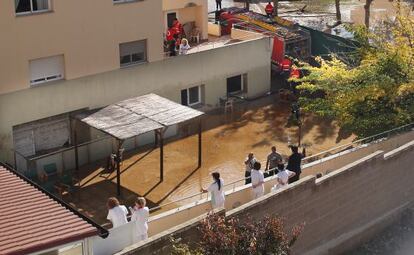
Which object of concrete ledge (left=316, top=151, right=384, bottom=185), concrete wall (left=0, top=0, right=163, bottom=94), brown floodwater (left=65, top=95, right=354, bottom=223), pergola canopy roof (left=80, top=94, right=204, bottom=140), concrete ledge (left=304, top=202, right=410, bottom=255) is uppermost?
concrete wall (left=0, top=0, right=163, bottom=94)

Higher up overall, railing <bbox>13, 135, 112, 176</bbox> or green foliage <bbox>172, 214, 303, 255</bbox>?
green foliage <bbox>172, 214, 303, 255</bbox>

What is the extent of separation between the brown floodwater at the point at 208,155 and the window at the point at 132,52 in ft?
11.5

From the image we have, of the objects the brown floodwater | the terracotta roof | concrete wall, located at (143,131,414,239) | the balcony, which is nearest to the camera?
the terracotta roof

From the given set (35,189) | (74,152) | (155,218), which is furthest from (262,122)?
(35,189)

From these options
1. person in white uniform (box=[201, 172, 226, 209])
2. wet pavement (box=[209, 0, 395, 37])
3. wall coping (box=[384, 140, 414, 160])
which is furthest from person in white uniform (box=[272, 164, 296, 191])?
wet pavement (box=[209, 0, 395, 37])

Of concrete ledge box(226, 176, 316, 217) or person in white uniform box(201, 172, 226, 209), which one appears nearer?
concrete ledge box(226, 176, 316, 217)

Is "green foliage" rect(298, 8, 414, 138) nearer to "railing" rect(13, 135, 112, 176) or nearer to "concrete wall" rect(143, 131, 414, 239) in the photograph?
"concrete wall" rect(143, 131, 414, 239)

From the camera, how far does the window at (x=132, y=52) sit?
29.6 metres

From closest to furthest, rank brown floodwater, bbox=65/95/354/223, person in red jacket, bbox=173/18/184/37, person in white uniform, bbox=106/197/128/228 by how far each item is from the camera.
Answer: person in white uniform, bbox=106/197/128/228 → brown floodwater, bbox=65/95/354/223 → person in red jacket, bbox=173/18/184/37

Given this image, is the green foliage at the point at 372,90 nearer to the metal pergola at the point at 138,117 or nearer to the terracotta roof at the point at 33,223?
the metal pergola at the point at 138,117

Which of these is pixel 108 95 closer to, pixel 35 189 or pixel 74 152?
pixel 74 152

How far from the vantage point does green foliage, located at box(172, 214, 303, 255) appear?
17547mm

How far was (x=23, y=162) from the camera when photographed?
26.6 m

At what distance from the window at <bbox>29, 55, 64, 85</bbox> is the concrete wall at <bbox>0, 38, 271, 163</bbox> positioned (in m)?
0.39
